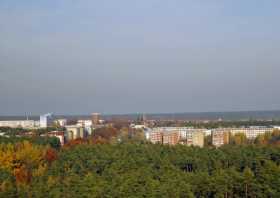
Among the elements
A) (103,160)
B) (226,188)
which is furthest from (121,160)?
(226,188)

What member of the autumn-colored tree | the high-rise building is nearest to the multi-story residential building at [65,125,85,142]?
the autumn-colored tree

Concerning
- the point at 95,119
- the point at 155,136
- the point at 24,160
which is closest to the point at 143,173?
the point at 24,160

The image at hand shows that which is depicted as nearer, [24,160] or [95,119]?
[24,160]

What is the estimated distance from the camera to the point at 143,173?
14961 millimetres

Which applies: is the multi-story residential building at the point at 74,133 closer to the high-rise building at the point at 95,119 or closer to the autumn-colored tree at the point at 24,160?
the autumn-colored tree at the point at 24,160

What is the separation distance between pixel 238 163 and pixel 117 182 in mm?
7891

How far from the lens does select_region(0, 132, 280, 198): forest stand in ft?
42.1

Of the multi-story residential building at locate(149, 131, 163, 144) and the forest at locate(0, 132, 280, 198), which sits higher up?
the forest at locate(0, 132, 280, 198)

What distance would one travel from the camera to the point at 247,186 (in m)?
13.4

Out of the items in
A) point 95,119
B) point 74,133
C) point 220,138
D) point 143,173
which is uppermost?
point 143,173

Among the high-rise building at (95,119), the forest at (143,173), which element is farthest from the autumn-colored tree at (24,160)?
the high-rise building at (95,119)

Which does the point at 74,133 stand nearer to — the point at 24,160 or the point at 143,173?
the point at 24,160

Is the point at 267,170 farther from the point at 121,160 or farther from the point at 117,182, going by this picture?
the point at 121,160

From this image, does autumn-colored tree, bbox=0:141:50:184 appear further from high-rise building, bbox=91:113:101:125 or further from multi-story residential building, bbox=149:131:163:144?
high-rise building, bbox=91:113:101:125
